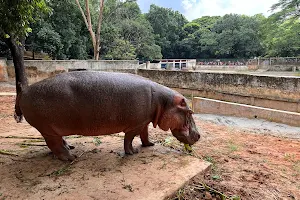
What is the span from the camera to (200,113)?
9680 millimetres

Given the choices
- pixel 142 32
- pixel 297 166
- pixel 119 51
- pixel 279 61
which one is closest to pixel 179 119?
pixel 297 166

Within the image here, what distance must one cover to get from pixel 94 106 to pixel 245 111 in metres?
6.61

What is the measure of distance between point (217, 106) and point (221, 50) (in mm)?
35121

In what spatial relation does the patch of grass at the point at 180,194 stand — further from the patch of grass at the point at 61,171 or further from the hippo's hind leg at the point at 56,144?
the hippo's hind leg at the point at 56,144

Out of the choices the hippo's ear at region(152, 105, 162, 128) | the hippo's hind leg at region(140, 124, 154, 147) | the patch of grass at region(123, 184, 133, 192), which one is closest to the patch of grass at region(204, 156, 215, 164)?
the hippo's hind leg at region(140, 124, 154, 147)

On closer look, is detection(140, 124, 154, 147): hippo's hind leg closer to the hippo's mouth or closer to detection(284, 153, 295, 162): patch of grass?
the hippo's mouth

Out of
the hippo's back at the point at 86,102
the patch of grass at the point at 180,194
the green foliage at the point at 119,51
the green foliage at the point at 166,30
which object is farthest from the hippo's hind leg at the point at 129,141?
the green foliage at the point at 166,30

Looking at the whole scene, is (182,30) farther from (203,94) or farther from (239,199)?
(239,199)

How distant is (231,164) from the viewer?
3994 mm

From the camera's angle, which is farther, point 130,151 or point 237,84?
point 237,84

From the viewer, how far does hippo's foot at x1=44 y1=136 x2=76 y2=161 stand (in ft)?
11.4

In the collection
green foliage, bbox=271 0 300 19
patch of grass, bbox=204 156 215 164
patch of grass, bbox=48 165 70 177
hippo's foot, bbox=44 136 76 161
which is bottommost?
patch of grass, bbox=204 156 215 164

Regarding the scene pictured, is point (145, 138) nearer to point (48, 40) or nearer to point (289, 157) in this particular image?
point (289, 157)

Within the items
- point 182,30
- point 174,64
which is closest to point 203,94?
point 174,64
